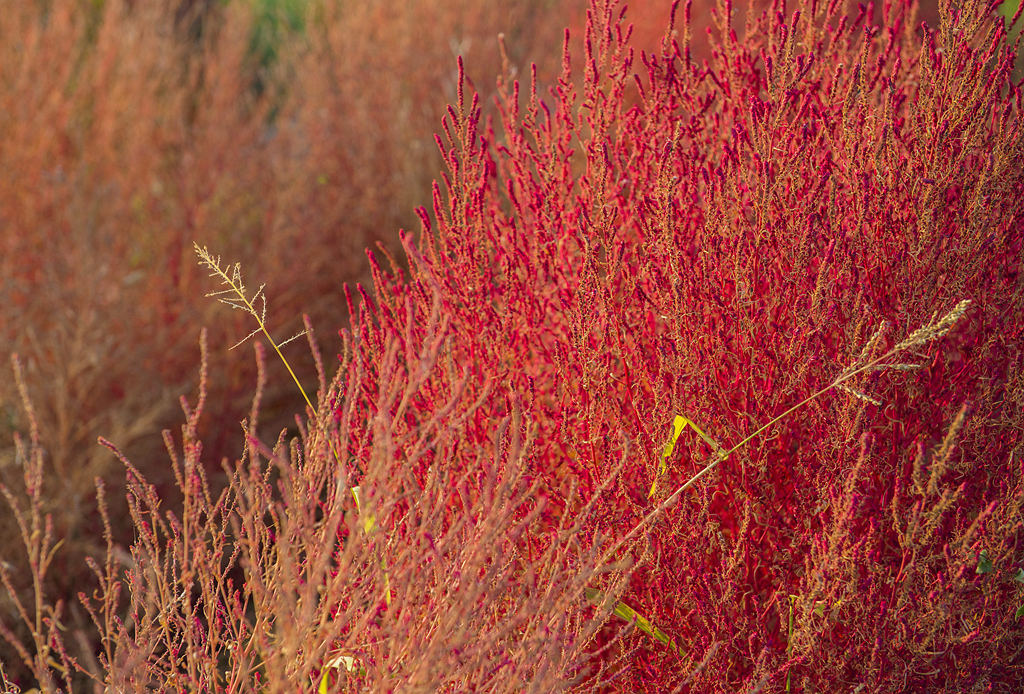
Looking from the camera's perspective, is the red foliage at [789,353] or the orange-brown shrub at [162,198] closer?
the red foliage at [789,353]

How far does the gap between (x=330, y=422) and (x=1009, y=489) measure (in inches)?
41.9

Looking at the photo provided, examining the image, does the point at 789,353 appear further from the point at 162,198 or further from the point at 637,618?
the point at 162,198

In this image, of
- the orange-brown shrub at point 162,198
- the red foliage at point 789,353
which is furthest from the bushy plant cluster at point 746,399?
the orange-brown shrub at point 162,198

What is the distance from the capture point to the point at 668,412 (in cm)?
163

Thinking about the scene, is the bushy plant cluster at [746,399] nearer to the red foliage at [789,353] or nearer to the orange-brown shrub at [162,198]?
the red foliage at [789,353]

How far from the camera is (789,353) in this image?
5.16ft

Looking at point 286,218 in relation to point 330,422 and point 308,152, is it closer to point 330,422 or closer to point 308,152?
point 308,152

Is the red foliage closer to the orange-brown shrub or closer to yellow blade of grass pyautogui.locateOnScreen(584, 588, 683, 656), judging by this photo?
yellow blade of grass pyautogui.locateOnScreen(584, 588, 683, 656)

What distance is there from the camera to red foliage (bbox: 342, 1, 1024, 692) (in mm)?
1593

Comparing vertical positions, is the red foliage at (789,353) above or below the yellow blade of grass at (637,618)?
above

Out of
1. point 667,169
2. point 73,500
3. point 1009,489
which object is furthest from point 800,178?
point 73,500

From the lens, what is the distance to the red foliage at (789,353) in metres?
1.59

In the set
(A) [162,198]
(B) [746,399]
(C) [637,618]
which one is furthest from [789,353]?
(A) [162,198]

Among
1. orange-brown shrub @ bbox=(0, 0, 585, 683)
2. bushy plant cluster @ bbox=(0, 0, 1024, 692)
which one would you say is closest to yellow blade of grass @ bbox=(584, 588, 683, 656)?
bushy plant cluster @ bbox=(0, 0, 1024, 692)
